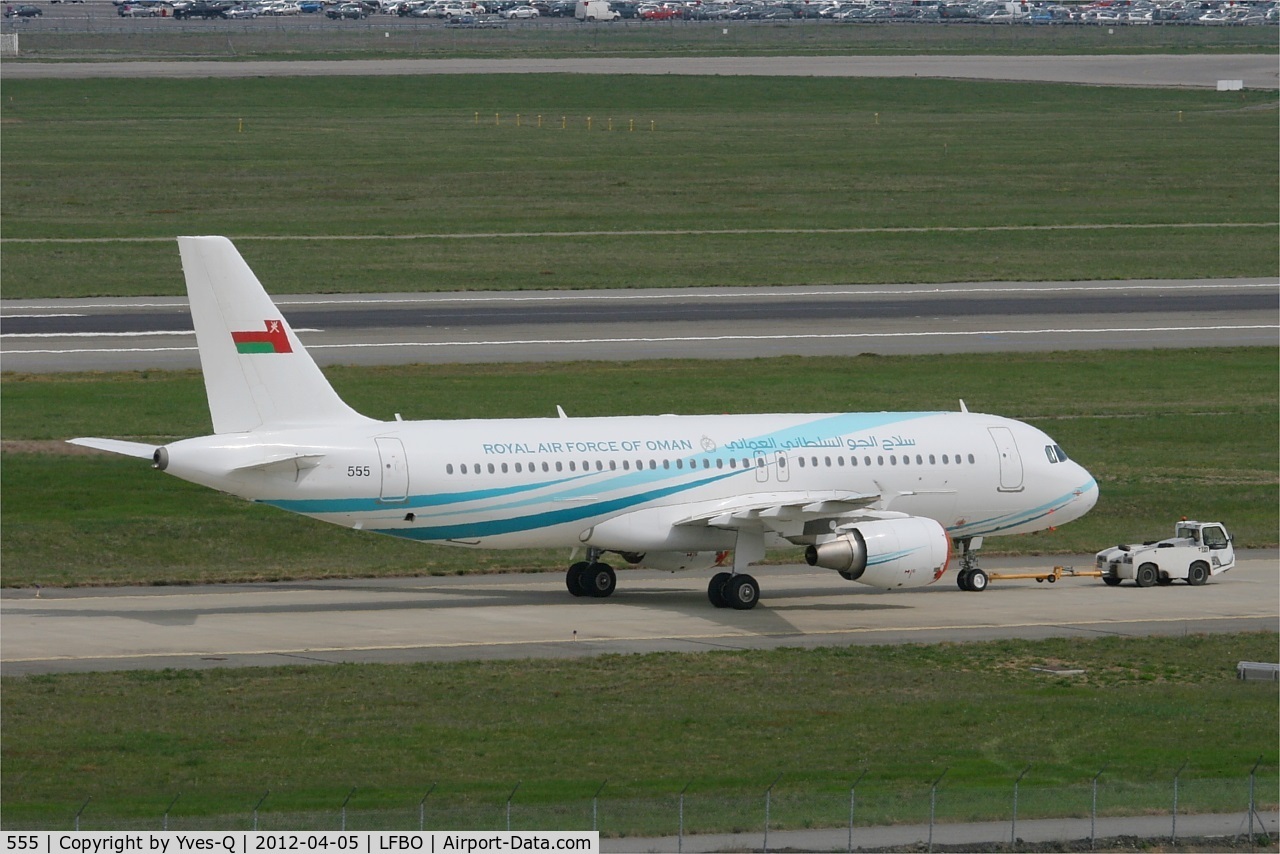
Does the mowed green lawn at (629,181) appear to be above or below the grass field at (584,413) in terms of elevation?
above

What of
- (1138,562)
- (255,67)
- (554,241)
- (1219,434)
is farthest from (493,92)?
(1138,562)

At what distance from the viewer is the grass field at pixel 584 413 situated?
56.3 m

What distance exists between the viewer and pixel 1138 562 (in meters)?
54.0

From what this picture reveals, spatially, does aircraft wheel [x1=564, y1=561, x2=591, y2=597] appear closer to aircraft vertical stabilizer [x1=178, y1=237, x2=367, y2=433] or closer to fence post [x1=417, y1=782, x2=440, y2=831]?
aircraft vertical stabilizer [x1=178, y1=237, x2=367, y2=433]

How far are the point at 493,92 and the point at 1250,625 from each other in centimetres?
14380

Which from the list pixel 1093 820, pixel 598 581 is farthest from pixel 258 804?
pixel 598 581

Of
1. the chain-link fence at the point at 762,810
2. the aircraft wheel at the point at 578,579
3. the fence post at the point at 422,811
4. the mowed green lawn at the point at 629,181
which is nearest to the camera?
the fence post at the point at 422,811

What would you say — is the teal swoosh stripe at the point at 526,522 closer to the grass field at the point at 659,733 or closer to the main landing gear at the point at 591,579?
the main landing gear at the point at 591,579

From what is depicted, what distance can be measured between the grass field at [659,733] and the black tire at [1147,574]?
27.6ft

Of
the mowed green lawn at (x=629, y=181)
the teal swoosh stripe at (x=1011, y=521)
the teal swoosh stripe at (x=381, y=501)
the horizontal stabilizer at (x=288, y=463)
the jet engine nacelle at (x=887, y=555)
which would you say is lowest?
the jet engine nacelle at (x=887, y=555)

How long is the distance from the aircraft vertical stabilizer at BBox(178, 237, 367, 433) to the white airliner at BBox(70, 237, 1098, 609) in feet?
0.12

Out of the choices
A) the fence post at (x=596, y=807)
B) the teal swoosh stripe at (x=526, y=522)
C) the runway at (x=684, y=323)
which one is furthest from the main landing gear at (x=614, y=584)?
the runway at (x=684, y=323)

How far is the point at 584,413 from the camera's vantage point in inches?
2842

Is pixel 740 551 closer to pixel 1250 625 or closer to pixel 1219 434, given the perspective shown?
pixel 1250 625
